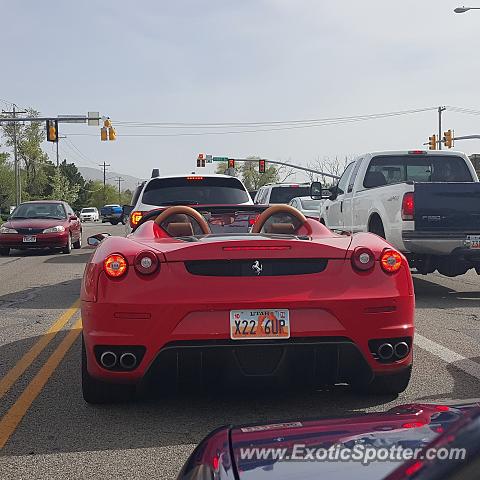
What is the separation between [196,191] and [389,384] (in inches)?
274

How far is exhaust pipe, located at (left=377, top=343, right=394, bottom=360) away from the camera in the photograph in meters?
4.54

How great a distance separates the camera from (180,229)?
5730mm

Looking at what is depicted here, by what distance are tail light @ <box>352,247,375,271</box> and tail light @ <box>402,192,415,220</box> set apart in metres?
5.29

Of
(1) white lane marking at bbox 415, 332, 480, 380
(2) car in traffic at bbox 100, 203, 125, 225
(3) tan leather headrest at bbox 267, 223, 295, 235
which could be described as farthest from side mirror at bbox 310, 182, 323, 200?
(3) tan leather headrest at bbox 267, 223, 295, 235

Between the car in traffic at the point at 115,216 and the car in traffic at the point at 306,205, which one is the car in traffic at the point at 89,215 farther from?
the car in traffic at the point at 306,205

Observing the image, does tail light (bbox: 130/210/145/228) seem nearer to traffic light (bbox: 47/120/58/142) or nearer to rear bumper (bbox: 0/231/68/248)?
rear bumper (bbox: 0/231/68/248)

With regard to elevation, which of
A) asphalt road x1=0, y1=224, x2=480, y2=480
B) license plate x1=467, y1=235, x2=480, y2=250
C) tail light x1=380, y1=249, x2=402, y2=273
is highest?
tail light x1=380, y1=249, x2=402, y2=273

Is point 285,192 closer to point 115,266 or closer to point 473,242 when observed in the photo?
point 473,242

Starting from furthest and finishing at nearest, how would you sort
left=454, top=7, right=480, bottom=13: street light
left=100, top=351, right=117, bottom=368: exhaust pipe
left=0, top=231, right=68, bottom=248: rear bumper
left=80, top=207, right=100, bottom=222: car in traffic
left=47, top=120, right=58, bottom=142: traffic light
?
left=80, top=207, right=100, bottom=222: car in traffic → left=47, top=120, right=58, bottom=142: traffic light → left=454, top=7, right=480, bottom=13: street light → left=0, top=231, right=68, bottom=248: rear bumper → left=100, top=351, right=117, bottom=368: exhaust pipe

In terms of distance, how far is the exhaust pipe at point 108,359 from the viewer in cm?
443

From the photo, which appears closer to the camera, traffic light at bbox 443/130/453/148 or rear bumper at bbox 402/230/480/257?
rear bumper at bbox 402/230/480/257

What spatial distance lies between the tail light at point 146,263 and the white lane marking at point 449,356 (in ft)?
8.74

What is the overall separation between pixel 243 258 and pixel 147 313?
652mm

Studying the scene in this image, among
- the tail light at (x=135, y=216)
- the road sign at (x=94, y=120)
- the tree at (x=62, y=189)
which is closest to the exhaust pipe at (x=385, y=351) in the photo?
the tail light at (x=135, y=216)
